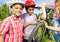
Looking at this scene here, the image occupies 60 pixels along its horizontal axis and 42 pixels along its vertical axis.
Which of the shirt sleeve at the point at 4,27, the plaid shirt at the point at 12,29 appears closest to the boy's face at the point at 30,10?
the plaid shirt at the point at 12,29

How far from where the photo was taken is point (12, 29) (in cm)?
186

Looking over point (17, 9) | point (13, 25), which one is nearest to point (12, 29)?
point (13, 25)

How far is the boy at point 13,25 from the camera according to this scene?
72.7 inches

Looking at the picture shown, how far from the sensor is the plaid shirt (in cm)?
184

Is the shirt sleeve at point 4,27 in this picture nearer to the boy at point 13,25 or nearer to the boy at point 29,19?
the boy at point 13,25

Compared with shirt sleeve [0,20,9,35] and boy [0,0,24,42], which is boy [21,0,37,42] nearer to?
boy [0,0,24,42]

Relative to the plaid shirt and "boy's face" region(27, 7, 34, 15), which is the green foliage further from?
"boy's face" region(27, 7, 34, 15)

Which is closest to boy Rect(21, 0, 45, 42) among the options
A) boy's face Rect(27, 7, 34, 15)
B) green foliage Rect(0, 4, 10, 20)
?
boy's face Rect(27, 7, 34, 15)

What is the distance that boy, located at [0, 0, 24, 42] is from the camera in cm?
185

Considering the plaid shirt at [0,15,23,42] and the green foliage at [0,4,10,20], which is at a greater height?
the green foliage at [0,4,10,20]

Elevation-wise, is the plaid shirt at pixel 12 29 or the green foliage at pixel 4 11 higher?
the green foliage at pixel 4 11

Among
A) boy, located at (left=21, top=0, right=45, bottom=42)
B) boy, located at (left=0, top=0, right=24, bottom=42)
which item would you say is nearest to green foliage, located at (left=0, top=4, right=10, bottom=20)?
boy, located at (left=0, top=0, right=24, bottom=42)

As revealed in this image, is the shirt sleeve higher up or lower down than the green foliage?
lower down

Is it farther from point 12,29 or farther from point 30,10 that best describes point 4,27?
point 30,10
